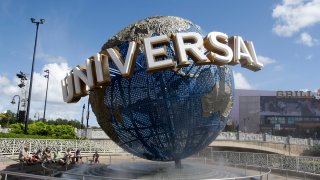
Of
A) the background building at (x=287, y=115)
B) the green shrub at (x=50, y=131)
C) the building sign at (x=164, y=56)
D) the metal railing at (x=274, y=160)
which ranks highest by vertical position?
the background building at (x=287, y=115)

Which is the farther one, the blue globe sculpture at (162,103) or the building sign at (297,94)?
the building sign at (297,94)

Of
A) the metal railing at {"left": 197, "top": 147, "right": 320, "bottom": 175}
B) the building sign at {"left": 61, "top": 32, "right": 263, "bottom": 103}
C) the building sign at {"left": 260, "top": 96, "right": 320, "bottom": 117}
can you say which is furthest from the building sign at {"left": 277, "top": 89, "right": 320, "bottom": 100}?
the building sign at {"left": 61, "top": 32, "right": 263, "bottom": 103}

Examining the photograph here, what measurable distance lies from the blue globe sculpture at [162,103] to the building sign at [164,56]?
0.46 m

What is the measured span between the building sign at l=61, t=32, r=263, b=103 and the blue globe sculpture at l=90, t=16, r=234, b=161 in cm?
46

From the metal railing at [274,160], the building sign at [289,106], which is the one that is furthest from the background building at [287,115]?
the metal railing at [274,160]

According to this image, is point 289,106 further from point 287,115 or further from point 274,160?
point 274,160

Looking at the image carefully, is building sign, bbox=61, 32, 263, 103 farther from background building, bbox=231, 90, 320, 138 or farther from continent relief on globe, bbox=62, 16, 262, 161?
background building, bbox=231, 90, 320, 138

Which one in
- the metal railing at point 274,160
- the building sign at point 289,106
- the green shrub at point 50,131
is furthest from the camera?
the building sign at point 289,106

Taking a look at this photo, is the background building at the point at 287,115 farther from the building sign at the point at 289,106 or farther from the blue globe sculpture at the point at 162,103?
the blue globe sculpture at the point at 162,103

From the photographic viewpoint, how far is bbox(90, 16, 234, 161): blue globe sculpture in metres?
10.9

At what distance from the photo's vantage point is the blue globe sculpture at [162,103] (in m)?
10.9

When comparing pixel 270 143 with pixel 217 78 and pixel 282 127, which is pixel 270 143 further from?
pixel 282 127

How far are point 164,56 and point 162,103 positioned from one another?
4.63 feet

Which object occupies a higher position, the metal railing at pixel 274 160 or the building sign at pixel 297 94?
the building sign at pixel 297 94
